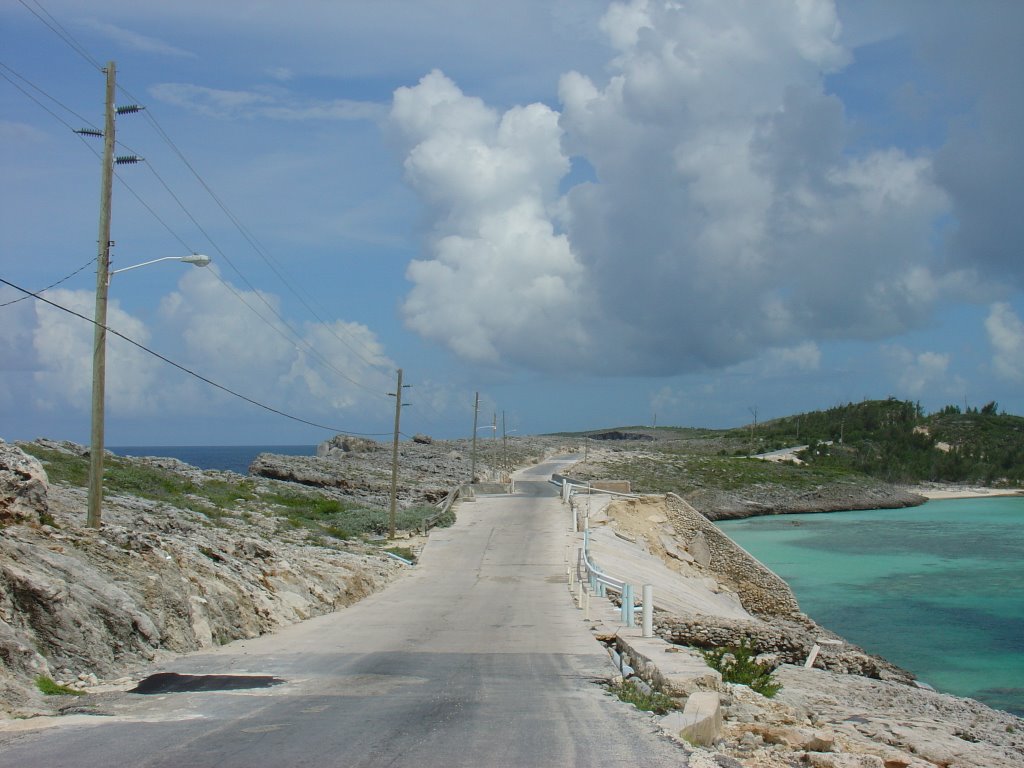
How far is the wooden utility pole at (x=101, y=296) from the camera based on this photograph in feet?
59.0

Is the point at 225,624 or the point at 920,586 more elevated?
the point at 225,624

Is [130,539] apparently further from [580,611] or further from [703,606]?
[703,606]

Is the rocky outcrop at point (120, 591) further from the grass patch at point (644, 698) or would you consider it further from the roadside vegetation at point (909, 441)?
the roadside vegetation at point (909, 441)

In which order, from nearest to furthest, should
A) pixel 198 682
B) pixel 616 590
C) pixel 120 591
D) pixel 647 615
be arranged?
pixel 198 682
pixel 120 591
pixel 647 615
pixel 616 590

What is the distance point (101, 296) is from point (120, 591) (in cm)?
703

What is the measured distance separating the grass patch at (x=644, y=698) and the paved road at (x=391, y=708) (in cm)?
19

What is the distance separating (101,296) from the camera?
18.4 meters

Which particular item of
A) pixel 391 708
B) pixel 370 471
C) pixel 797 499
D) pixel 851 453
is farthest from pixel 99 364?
pixel 851 453

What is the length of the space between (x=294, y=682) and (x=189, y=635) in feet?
11.4

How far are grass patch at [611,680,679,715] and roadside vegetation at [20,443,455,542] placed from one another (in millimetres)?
21691

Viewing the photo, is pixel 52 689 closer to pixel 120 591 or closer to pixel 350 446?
pixel 120 591

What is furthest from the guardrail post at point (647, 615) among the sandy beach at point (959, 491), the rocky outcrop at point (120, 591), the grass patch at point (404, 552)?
the sandy beach at point (959, 491)

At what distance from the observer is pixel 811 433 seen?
17125cm

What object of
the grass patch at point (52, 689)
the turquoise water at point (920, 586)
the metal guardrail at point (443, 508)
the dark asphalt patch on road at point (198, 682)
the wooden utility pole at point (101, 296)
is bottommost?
the turquoise water at point (920, 586)
